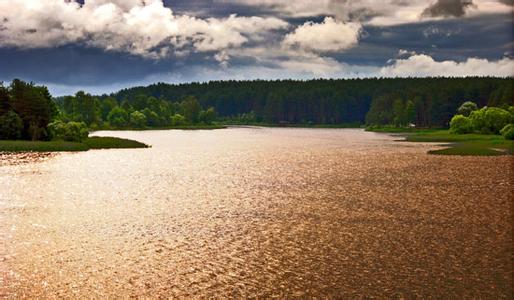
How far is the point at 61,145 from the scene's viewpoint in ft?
331

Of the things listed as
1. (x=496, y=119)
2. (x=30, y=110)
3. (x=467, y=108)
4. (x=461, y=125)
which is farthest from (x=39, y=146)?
(x=467, y=108)

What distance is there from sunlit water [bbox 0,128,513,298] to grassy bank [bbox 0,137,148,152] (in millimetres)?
31846

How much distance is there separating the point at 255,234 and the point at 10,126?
8373 cm

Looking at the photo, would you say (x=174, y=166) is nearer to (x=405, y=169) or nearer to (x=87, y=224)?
(x=405, y=169)

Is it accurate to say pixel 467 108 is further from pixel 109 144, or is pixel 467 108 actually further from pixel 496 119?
pixel 109 144

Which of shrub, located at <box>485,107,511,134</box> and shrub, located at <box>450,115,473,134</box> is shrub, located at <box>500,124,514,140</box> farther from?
shrub, located at <box>450,115,473,134</box>

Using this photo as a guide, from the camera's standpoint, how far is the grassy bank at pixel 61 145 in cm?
9482

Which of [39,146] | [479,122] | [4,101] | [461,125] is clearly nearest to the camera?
[39,146]

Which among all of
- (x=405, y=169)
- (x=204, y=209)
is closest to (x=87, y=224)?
(x=204, y=209)

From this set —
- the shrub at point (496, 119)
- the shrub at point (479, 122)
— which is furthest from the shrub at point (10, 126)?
the shrub at point (479, 122)

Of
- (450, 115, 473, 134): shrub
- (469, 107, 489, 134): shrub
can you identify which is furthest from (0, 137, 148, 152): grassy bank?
(450, 115, 473, 134): shrub

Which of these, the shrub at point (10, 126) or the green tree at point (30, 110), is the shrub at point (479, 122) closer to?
the green tree at point (30, 110)

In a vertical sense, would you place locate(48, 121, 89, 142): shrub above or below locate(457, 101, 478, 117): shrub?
below

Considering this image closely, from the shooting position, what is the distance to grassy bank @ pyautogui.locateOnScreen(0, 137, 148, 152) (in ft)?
311
